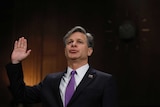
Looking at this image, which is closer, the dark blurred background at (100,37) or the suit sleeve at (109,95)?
the suit sleeve at (109,95)

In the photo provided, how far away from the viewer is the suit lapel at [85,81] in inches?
64.3

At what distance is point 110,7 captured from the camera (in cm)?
370

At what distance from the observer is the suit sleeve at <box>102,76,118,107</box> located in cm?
164

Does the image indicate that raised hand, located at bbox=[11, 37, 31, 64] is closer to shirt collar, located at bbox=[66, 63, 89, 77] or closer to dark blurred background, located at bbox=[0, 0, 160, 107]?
shirt collar, located at bbox=[66, 63, 89, 77]

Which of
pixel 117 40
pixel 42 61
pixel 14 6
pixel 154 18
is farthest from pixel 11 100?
pixel 154 18

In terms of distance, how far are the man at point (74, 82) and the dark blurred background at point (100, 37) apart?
5.99 ft

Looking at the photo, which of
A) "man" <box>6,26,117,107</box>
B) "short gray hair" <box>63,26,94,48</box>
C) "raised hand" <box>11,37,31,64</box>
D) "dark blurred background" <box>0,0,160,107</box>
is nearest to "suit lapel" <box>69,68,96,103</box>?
"man" <box>6,26,117,107</box>

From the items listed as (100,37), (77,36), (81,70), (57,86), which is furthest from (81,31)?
(100,37)

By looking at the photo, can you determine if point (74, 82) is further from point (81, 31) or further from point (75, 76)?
point (81, 31)

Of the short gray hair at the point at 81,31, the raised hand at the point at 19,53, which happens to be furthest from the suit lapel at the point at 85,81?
the raised hand at the point at 19,53

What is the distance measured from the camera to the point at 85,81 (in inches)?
66.3

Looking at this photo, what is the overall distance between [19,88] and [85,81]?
0.34 meters

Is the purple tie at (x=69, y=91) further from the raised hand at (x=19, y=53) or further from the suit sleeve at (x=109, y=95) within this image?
the raised hand at (x=19, y=53)

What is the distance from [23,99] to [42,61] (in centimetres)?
192
